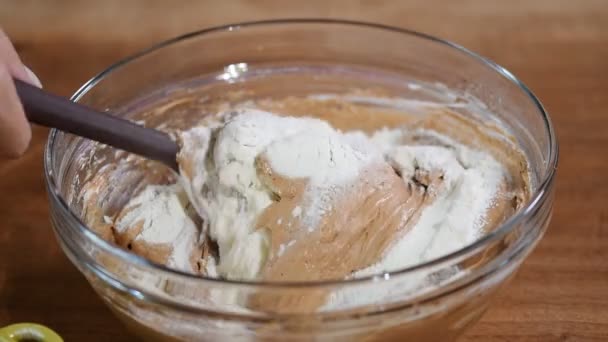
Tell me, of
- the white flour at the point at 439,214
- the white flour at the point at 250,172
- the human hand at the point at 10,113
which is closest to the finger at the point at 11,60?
the human hand at the point at 10,113

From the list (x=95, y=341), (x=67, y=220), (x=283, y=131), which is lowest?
(x=95, y=341)

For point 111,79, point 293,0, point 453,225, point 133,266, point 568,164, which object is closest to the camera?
point 133,266

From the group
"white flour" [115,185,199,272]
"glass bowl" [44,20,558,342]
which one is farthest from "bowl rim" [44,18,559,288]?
"white flour" [115,185,199,272]

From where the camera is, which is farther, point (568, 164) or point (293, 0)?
point (293, 0)

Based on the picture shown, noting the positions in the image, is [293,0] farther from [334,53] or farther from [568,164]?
[568,164]

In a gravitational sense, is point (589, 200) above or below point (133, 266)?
above

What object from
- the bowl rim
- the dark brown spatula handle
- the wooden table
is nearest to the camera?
the bowl rim

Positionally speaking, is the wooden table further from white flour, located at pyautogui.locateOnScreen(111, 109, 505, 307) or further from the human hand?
the human hand

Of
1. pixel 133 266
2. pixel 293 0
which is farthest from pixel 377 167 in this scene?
pixel 293 0
